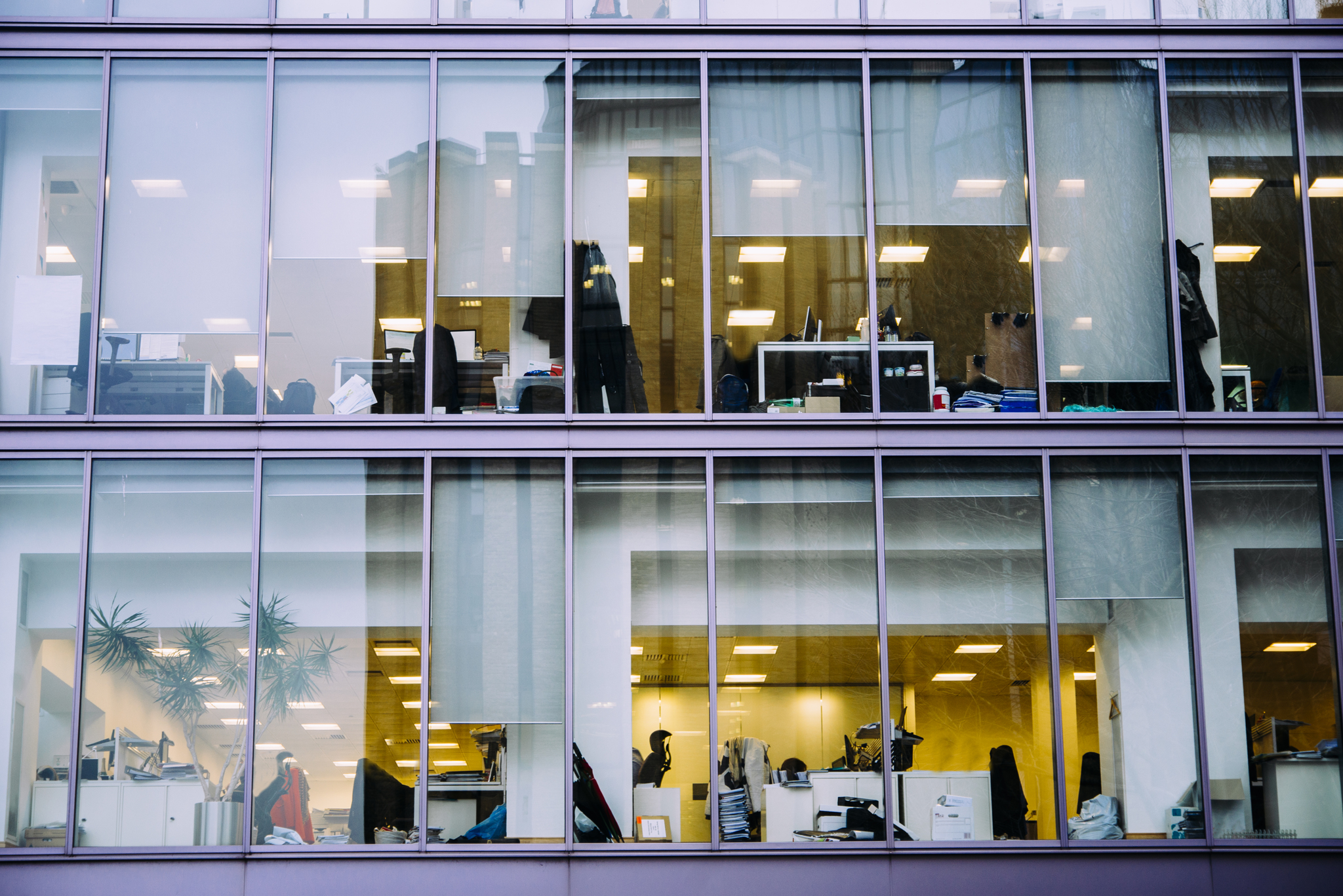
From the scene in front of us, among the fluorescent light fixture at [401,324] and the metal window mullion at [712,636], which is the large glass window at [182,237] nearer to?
the fluorescent light fixture at [401,324]

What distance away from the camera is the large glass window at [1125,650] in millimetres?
11742

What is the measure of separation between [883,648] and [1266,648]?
349 centimetres

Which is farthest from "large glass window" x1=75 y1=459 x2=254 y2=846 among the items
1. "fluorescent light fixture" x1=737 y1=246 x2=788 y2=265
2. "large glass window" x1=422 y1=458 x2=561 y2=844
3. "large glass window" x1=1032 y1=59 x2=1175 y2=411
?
"large glass window" x1=1032 y1=59 x2=1175 y2=411

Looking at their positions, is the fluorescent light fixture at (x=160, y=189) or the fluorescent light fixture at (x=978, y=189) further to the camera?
the fluorescent light fixture at (x=978, y=189)

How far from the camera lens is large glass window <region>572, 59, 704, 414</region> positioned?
12.5 m

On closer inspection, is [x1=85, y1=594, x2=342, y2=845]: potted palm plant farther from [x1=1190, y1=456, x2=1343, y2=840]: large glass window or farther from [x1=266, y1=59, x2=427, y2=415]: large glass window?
[x1=1190, y1=456, x2=1343, y2=840]: large glass window

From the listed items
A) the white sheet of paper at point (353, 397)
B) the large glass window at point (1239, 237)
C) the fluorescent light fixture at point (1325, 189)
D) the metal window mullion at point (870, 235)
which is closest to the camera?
the white sheet of paper at point (353, 397)

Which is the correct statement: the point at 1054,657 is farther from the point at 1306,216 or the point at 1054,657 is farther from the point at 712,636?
the point at 1306,216

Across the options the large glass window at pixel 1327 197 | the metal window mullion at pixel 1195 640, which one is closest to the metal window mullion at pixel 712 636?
the metal window mullion at pixel 1195 640

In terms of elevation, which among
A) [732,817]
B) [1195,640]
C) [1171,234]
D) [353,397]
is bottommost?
[732,817]

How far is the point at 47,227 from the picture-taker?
1260 cm

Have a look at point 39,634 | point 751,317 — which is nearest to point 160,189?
point 39,634

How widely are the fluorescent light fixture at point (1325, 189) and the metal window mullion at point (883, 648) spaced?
4.61 metres

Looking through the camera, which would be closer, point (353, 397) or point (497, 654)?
point (497, 654)
